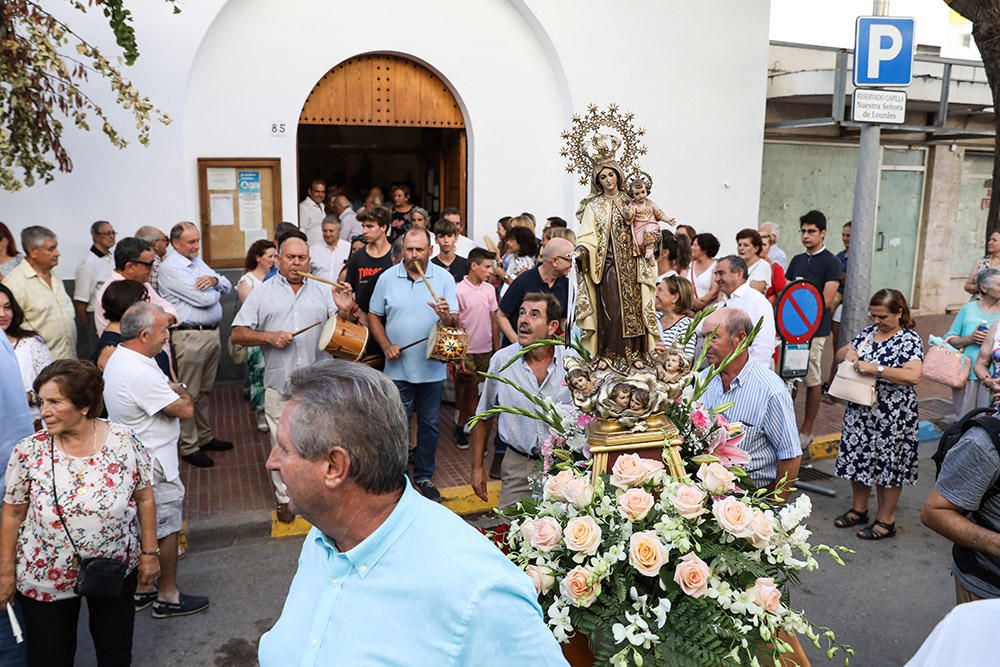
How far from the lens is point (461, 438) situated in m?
8.28

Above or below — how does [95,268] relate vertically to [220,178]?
below

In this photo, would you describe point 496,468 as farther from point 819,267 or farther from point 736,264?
point 819,267

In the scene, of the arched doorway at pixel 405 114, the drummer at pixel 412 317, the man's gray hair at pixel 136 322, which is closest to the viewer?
the man's gray hair at pixel 136 322

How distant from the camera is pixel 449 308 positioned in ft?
21.7

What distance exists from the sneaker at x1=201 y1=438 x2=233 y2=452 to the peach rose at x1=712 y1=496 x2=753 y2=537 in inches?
242

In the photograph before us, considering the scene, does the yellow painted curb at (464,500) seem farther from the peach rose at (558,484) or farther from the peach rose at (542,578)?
the peach rose at (542,578)

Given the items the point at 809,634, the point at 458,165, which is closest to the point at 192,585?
the point at 809,634

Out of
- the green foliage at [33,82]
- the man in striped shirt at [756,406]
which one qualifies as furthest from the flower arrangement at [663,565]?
the green foliage at [33,82]

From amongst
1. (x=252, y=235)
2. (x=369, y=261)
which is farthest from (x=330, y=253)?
(x=369, y=261)

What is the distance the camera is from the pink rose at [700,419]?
3.45 m

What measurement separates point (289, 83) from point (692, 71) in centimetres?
566

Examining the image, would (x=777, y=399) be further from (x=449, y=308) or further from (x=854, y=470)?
(x=449, y=308)

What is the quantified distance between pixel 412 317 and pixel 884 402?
368cm

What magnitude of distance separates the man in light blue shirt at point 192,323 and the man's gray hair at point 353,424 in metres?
6.15
